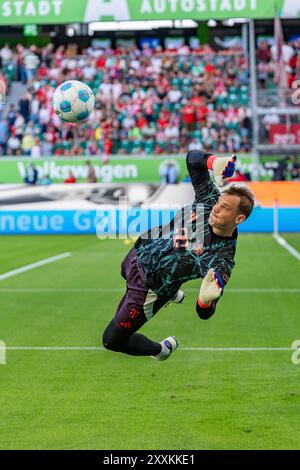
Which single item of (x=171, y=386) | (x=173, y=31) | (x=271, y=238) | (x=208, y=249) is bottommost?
(x=271, y=238)

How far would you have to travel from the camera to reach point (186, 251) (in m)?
8.45

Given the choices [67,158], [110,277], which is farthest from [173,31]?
[110,277]

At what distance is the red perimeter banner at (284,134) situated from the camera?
35219 mm

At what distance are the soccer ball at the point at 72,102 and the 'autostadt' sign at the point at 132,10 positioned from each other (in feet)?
84.0

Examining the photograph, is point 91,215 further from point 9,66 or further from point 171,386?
point 171,386

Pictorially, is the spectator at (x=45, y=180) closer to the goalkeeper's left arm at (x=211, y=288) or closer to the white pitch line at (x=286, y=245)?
the white pitch line at (x=286, y=245)

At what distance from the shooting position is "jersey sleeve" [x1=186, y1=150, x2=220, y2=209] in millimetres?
8484

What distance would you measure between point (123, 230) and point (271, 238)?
4608 millimetres

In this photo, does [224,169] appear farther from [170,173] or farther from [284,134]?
[284,134]

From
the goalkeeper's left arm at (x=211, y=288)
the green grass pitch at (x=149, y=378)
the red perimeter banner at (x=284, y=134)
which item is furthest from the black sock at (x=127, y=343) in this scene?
the red perimeter banner at (x=284, y=134)

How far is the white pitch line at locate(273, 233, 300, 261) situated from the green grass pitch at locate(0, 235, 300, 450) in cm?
587

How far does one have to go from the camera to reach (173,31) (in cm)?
4331

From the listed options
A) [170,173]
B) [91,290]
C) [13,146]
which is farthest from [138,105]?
[91,290]
